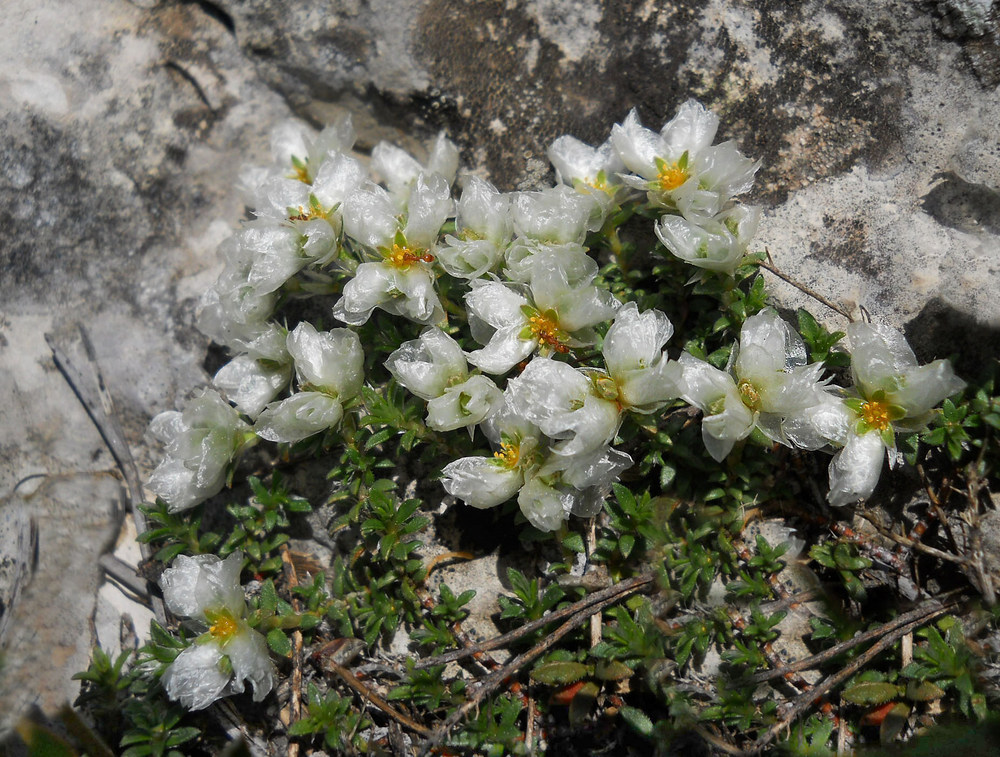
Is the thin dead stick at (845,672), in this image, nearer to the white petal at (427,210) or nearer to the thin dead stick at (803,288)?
the thin dead stick at (803,288)

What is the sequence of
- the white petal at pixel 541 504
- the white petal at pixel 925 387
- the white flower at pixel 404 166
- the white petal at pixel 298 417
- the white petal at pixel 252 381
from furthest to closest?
the white flower at pixel 404 166 → the white petal at pixel 252 381 → the white petal at pixel 298 417 → the white petal at pixel 541 504 → the white petal at pixel 925 387

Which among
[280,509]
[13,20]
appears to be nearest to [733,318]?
[280,509]

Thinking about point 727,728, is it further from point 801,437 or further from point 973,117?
point 973,117

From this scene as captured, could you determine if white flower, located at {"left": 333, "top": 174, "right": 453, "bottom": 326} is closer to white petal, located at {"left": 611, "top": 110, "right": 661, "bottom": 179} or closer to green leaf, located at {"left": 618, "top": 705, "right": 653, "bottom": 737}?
white petal, located at {"left": 611, "top": 110, "right": 661, "bottom": 179}

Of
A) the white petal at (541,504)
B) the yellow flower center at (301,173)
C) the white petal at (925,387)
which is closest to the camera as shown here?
the white petal at (925,387)

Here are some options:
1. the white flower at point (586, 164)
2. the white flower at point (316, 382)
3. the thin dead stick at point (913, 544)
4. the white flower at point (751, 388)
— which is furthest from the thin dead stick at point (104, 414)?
the thin dead stick at point (913, 544)

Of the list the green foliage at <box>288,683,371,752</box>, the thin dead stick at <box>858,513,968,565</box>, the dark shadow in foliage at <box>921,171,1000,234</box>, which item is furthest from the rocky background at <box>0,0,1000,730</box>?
the green foliage at <box>288,683,371,752</box>
